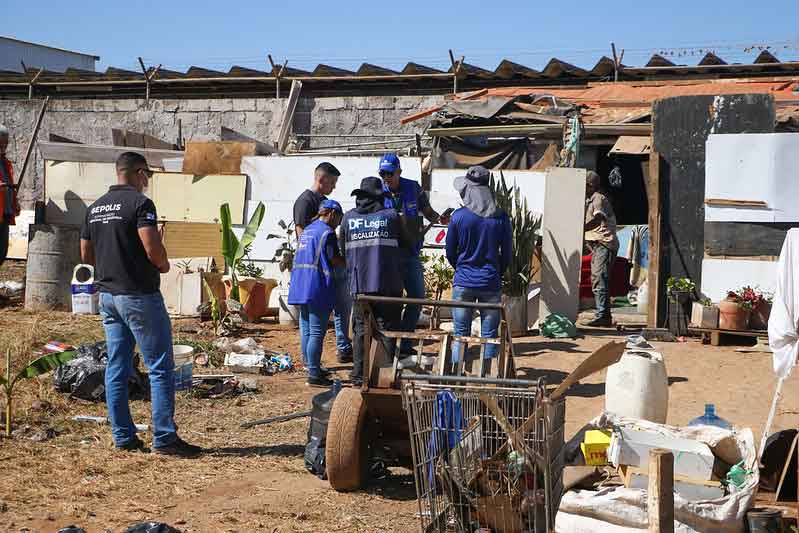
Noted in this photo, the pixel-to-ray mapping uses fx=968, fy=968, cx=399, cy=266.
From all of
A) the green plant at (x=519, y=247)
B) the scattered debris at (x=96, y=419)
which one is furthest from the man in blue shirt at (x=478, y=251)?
the scattered debris at (x=96, y=419)

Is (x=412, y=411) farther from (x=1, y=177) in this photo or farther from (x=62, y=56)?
(x=62, y=56)

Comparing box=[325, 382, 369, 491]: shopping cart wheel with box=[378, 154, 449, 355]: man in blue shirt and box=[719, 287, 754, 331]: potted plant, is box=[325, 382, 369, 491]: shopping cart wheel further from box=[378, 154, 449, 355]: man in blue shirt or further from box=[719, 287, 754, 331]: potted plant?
box=[719, 287, 754, 331]: potted plant

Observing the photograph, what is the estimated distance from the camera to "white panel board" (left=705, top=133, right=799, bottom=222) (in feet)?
36.9

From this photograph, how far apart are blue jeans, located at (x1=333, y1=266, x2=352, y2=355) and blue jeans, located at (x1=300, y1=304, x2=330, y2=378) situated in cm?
41

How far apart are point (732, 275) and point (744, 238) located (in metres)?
0.46

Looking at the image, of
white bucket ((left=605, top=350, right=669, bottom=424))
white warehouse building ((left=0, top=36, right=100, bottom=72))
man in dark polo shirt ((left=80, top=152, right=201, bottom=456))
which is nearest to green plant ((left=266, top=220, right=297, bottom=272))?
man in dark polo shirt ((left=80, top=152, right=201, bottom=456))

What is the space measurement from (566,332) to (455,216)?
10.5 ft

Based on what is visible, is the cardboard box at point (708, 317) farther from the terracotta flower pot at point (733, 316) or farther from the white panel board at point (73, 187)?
the white panel board at point (73, 187)

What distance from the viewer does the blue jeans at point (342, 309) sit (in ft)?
30.6

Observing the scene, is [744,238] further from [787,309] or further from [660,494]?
[660,494]

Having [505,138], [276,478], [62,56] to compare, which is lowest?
[276,478]

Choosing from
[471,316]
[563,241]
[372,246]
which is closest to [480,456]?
[372,246]

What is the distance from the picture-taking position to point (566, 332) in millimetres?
11539

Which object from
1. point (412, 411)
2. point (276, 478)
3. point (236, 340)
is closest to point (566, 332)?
point (236, 340)
